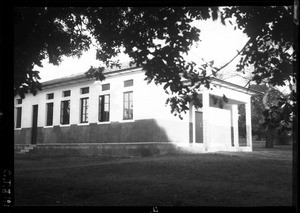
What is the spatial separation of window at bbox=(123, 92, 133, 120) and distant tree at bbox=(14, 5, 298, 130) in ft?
17.0

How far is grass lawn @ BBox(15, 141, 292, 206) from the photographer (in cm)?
465

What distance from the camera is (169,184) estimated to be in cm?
582

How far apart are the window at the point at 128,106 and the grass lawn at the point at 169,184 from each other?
2.55 metres

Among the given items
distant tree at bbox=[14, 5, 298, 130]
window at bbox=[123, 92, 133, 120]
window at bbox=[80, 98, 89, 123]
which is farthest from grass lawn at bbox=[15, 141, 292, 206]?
window at bbox=[123, 92, 133, 120]

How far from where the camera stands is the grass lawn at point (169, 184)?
4.65 m

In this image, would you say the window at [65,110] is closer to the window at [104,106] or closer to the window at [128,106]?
the window at [104,106]

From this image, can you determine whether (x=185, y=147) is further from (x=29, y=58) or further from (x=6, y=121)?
(x=6, y=121)

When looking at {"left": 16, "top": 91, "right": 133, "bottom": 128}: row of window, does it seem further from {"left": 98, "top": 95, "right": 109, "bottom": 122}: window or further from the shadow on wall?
the shadow on wall

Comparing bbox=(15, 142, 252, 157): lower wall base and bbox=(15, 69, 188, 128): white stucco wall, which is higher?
bbox=(15, 69, 188, 128): white stucco wall

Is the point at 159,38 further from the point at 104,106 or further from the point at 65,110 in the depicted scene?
the point at 65,110

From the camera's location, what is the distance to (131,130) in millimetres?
11352

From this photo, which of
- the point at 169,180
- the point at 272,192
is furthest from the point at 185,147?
the point at 272,192

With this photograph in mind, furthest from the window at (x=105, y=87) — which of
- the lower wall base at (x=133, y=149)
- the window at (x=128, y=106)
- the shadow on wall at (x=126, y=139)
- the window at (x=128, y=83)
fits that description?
the lower wall base at (x=133, y=149)

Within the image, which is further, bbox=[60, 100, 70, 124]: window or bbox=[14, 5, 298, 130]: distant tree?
bbox=[60, 100, 70, 124]: window
